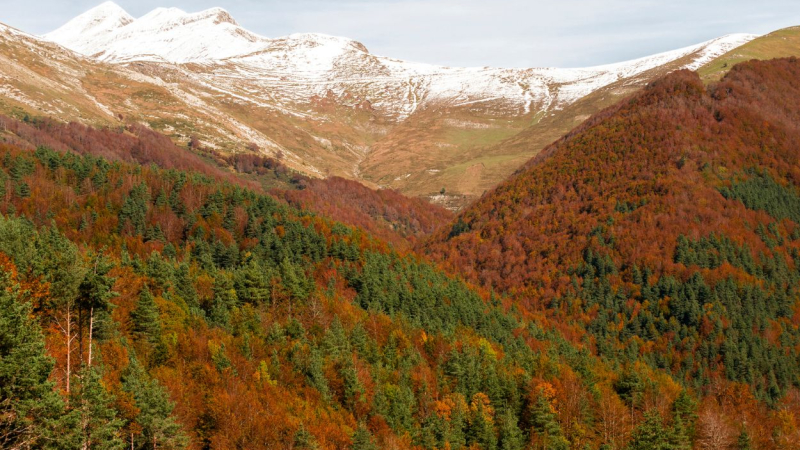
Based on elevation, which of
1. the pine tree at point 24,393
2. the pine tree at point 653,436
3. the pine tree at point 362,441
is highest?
the pine tree at point 24,393

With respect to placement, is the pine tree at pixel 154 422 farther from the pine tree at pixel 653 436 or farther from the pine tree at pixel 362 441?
the pine tree at pixel 653 436

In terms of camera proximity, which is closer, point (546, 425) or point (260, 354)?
point (260, 354)

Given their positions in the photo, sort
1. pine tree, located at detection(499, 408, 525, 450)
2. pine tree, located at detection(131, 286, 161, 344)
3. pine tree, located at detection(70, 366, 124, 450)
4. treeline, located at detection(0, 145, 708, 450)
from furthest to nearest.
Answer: pine tree, located at detection(499, 408, 525, 450) → pine tree, located at detection(131, 286, 161, 344) → treeline, located at detection(0, 145, 708, 450) → pine tree, located at detection(70, 366, 124, 450)

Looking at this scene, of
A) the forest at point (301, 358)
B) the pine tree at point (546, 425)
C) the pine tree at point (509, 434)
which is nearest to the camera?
the forest at point (301, 358)

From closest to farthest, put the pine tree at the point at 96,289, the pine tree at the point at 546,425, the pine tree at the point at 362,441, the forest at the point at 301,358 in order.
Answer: the pine tree at the point at 96,289, the forest at the point at 301,358, the pine tree at the point at 362,441, the pine tree at the point at 546,425

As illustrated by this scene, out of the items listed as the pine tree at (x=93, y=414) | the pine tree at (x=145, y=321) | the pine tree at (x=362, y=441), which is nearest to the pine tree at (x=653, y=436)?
the pine tree at (x=362, y=441)

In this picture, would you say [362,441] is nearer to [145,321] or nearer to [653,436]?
[145,321]

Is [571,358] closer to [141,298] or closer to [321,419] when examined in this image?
[321,419]

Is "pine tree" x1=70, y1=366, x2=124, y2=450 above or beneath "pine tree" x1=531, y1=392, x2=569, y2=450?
above

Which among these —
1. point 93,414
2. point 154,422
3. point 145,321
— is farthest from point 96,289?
point 145,321

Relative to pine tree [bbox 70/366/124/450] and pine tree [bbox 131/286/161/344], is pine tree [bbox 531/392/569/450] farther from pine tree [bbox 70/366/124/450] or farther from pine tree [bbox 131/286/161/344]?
pine tree [bbox 70/366/124/450]

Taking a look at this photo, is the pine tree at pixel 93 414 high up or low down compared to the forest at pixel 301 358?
up

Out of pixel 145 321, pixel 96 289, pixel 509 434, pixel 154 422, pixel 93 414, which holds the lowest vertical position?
pixel 509 434

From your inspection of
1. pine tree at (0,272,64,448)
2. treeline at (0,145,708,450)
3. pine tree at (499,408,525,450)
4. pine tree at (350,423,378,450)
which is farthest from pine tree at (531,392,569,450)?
pine tree at (0,272,64,448)
